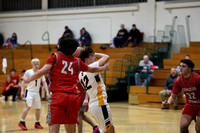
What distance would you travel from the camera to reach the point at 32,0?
2256cm

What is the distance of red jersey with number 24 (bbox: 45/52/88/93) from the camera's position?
464cm

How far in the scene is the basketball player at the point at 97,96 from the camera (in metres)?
5.51

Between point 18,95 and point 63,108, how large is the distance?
42.2ft

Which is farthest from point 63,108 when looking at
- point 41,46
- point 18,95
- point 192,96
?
point 41,46

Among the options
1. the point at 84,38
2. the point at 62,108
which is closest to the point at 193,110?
the point at 62,108

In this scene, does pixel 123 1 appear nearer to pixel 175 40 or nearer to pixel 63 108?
pixel 175 40

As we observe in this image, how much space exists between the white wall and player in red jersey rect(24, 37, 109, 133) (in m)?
14.2

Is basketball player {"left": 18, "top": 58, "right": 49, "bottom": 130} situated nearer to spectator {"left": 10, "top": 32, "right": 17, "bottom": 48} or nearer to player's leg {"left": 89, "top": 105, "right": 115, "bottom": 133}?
player's leg {"left": 89, "top": 105, "right": 115, "bottom": 133}

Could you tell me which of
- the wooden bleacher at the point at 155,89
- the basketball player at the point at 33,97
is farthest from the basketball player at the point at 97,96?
the wooden bleacher at the point at 155,89

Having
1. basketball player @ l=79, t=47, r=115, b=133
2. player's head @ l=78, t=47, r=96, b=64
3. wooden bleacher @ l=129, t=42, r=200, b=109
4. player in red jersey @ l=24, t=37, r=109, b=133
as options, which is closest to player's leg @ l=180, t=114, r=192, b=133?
basketball player @ l=79, t=47, r=115, b=133

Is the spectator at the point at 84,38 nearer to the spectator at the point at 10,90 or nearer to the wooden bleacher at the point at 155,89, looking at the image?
the spectator at the point at 10,90

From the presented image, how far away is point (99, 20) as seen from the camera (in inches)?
807

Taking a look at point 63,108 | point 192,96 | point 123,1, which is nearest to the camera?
point 63,108

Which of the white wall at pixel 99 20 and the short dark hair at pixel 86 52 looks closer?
the short dark hair at pixel 86 52
